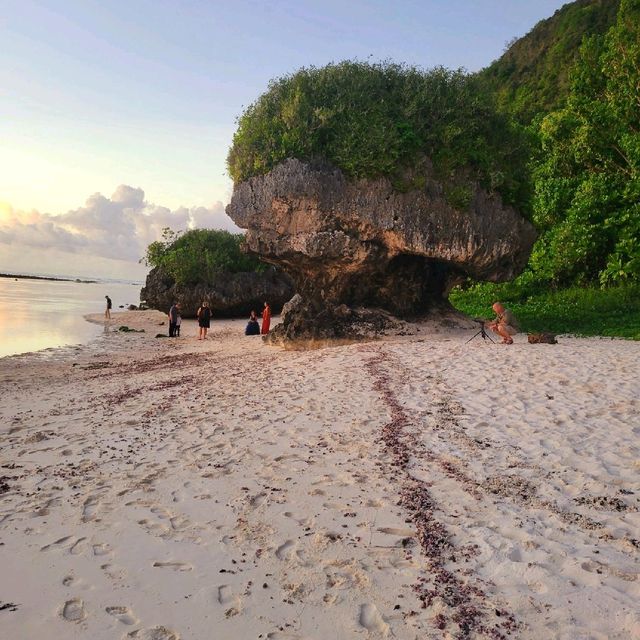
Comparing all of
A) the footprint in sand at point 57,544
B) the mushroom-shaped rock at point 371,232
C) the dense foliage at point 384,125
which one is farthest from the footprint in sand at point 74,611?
the dense foliage at point 384,125

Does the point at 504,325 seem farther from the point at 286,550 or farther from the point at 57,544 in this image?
the point at 57,544

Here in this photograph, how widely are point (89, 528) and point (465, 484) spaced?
4132 millimetres

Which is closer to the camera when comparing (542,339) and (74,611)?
(74,611)

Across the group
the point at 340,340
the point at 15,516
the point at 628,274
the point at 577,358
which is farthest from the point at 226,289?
the point at 15,516

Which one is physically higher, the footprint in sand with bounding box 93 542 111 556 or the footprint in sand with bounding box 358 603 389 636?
the footprint in sand with bounding box 358 603 389 636

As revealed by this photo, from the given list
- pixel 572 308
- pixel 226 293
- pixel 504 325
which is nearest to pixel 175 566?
pixel 504 325

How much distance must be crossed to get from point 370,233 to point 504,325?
5432 millimetres

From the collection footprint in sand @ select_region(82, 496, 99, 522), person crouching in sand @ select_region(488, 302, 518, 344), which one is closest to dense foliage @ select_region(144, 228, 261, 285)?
person crouching in sand @ select_region(488, 302, 518, 344)

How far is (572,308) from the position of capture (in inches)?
966

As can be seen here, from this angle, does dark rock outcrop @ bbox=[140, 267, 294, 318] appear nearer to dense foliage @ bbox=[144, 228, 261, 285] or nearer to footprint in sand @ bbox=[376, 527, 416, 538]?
dense foliage @ bbox=[144, 228, 261, 285]

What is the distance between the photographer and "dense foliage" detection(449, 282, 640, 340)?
786 inches

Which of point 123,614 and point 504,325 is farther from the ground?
point 504,325

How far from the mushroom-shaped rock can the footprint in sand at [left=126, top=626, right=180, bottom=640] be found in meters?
15.0

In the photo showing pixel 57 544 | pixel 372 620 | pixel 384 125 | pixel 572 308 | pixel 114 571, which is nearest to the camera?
pixel 372 620
